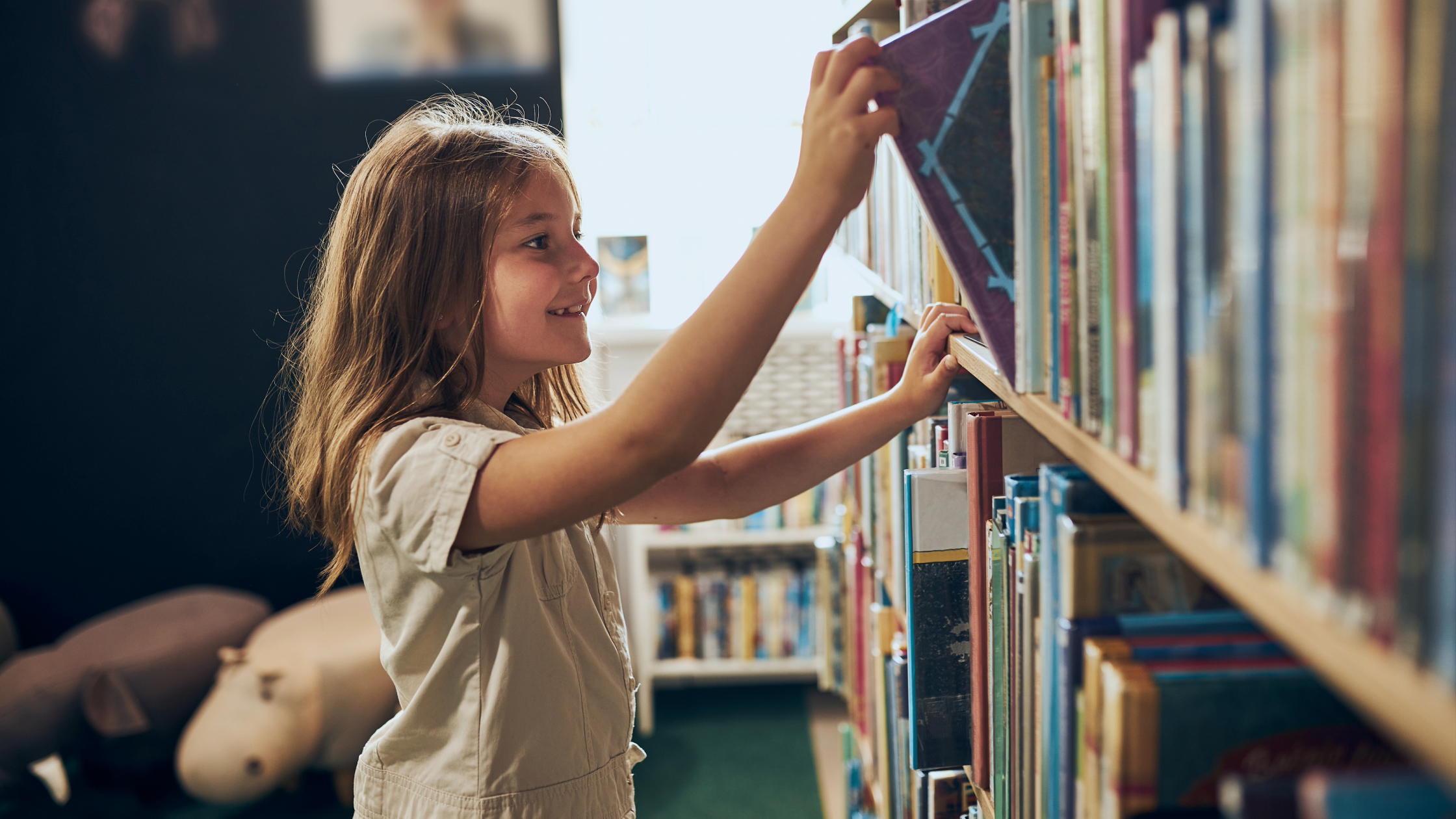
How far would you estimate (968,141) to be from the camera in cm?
72

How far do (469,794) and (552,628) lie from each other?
0.18 m

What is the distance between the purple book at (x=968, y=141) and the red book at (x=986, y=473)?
128mm

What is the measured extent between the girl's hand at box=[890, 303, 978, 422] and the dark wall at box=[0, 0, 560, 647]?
2001mm

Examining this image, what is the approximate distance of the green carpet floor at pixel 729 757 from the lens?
244 centimetres

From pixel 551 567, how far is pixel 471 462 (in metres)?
0.26

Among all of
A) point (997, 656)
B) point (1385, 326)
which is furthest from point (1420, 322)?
point (997, 656)

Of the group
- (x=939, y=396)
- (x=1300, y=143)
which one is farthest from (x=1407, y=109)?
(x=939, y=396)

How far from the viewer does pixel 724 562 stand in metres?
3.07

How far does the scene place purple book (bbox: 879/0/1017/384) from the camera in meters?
0.71

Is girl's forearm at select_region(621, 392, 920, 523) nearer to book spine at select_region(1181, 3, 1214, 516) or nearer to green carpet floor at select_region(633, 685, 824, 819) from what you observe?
book spine at select_region(1181, 3, 1214, 516)

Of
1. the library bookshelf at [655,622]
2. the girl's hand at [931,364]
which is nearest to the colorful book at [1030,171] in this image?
the girl's hand at [931,364]

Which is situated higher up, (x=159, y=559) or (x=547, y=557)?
(x=547, y=557)

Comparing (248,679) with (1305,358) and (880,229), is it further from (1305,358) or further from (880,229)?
(1305,358)

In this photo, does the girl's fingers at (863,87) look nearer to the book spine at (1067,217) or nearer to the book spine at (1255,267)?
the book spine at (1067,217)
